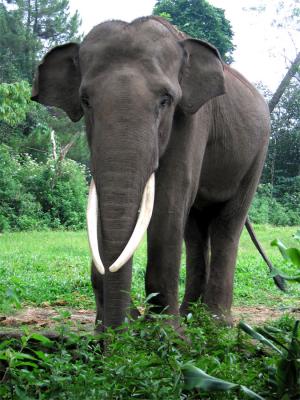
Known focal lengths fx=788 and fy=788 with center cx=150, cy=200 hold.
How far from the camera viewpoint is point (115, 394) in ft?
7.02

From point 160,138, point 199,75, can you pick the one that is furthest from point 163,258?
point 199,75

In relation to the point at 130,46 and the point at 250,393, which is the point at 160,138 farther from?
the point at 250,393

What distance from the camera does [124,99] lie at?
3.80 m

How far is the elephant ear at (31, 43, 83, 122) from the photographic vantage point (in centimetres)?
461

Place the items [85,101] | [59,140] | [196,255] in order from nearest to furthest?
[85,101] < [196,255] < [59,140]

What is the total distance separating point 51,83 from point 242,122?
148 centimetres

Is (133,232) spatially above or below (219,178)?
below

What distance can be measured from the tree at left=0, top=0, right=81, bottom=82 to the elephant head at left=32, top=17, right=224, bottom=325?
23525 millimetres

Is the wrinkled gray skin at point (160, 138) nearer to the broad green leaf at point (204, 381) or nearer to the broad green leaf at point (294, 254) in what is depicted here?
the broad green leaf at point (294, 254)

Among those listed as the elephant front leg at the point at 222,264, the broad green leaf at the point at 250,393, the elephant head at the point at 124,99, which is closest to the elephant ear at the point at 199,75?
the elephant head at the point at 124,99

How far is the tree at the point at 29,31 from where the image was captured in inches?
1132

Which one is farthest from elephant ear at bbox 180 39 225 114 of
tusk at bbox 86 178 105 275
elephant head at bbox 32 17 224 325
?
tusk at bbox 86 178 105 275

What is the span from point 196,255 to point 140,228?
2511 mm

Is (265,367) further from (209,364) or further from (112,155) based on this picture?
(112,155)
